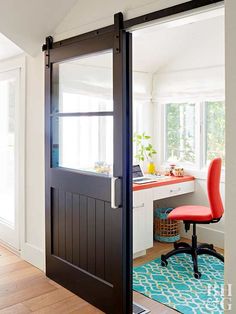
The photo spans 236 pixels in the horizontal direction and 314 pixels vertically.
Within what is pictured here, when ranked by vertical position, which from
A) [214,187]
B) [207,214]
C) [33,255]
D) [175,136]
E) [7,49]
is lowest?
[33,255]

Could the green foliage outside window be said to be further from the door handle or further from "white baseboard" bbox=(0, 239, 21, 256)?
the door handle

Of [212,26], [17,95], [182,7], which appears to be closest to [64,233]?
[17,95]

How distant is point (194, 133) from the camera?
Answer: 421 centimetres

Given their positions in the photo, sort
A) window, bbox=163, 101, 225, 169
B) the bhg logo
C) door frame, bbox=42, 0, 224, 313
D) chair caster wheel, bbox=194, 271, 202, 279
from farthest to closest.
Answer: window, bbox=163, 101, 225, 169
chair caster wheel, bbox=194, 271, 202, 279
the bhg logo
door frame, bbox=42, 0, 224, 313

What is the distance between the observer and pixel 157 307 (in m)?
2.65

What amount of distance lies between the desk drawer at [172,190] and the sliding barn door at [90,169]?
3.76 ft

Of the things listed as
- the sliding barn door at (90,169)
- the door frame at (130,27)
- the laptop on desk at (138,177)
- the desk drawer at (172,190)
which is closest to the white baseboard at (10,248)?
the sliding barn door at (90,169)

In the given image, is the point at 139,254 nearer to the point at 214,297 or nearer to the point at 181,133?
the point at 214,297

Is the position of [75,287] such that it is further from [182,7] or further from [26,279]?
[182,7]

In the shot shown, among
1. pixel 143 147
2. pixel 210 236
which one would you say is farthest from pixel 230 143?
pixel 143 147

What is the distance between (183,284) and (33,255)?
1.43m

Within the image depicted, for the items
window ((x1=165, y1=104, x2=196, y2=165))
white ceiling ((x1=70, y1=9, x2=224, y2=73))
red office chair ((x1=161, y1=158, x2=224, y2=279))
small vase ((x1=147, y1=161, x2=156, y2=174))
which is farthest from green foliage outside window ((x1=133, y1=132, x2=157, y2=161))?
red office chair ((x1=161, y1=158, x2=224, y2=279))

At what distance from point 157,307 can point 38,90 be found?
210 centimetres

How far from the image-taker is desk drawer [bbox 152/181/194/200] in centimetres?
374
